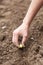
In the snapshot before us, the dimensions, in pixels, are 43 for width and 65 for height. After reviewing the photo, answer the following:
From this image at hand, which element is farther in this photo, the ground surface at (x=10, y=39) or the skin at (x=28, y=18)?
the ground surface at (x=10, y=39)

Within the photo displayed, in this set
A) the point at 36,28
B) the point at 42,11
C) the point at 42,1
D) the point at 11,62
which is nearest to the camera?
the point at 42,1

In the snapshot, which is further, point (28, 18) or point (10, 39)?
point (10, 39)

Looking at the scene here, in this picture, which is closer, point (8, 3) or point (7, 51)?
point (7, 51)

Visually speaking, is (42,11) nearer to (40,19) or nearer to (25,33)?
(40,19)

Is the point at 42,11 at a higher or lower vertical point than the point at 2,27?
higher

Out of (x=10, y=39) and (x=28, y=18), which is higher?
(x=28, y=18)

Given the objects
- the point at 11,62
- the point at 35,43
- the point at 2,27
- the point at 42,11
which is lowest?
the point at 11,62

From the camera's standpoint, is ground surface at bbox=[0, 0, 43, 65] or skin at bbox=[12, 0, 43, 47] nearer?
skin at bbox=[12, 0, 43, 47]

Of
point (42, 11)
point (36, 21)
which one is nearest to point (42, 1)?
point (36, 21)
